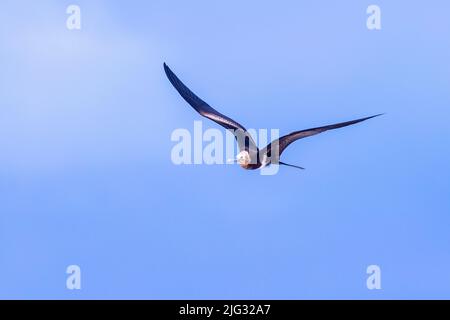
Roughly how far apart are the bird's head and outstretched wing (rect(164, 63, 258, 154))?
49 mm

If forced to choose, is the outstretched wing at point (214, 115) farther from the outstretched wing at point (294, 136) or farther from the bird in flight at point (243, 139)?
the outstretched wing at point (294, 136)

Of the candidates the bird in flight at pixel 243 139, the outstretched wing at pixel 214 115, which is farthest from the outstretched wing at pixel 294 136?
the outstretched wing at pixel 214 115

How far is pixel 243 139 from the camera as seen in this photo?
962 centimetres

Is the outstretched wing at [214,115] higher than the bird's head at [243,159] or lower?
higher

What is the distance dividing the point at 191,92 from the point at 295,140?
1.56 m

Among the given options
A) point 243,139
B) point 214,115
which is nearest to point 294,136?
point 243,139

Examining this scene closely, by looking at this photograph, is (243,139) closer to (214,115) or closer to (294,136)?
(214,115)

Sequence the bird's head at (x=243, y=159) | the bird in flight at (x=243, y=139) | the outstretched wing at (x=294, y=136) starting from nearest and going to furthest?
1. the outstretched wing at (x=294, y=136)
2. the bird in flight at (x=243, y=139)
3. the bird's head at (x=243, y=159)

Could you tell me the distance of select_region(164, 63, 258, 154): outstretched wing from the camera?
9.56 m

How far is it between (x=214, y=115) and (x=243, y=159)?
63 cm

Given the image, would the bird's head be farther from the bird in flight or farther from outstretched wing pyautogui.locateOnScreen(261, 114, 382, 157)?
outstretched wing pyautogui.locateOnScreen(261, 114, 382, 157)

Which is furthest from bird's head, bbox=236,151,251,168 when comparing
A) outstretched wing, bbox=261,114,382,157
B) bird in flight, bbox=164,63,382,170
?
outstretched wing, bbox=261,114,382,157

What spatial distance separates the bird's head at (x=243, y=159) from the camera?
9.70 meters
